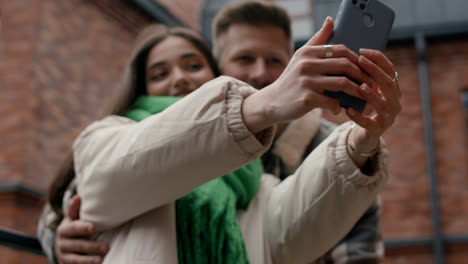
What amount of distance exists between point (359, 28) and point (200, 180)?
465 millimetres

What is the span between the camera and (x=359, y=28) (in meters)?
1.17

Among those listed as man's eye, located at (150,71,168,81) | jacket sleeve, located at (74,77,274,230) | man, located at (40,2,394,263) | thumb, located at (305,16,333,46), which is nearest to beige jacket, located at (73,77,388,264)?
jacket sleeve, located at (74,77,274,230)

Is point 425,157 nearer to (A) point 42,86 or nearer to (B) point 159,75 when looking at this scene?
(A) point 42,86

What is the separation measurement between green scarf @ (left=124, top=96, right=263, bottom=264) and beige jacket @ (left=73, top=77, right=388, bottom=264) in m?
0.06

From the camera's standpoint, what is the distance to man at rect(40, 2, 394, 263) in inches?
79.0

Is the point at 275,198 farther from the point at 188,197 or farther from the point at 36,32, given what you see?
the point at 36,32

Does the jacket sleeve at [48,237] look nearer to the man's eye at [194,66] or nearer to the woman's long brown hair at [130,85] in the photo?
the woman's long brown hair at [130,85]

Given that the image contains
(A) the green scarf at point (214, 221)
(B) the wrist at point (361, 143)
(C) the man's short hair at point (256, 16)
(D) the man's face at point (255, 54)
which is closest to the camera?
(B) the wrist at point (361, 143)

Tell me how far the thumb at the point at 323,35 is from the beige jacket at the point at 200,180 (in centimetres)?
17

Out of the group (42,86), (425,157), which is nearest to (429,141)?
(425,157)

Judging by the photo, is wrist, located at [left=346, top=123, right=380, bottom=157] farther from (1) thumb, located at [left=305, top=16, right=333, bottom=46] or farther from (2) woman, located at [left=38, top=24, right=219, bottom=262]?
(2) woman, located at [left=38, top=24, right=219, bottom=262]

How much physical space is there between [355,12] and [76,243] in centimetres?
94

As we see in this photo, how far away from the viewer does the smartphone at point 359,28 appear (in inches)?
45.1

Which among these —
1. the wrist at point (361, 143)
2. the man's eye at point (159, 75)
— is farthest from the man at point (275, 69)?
the wrist at point (361, 143)
